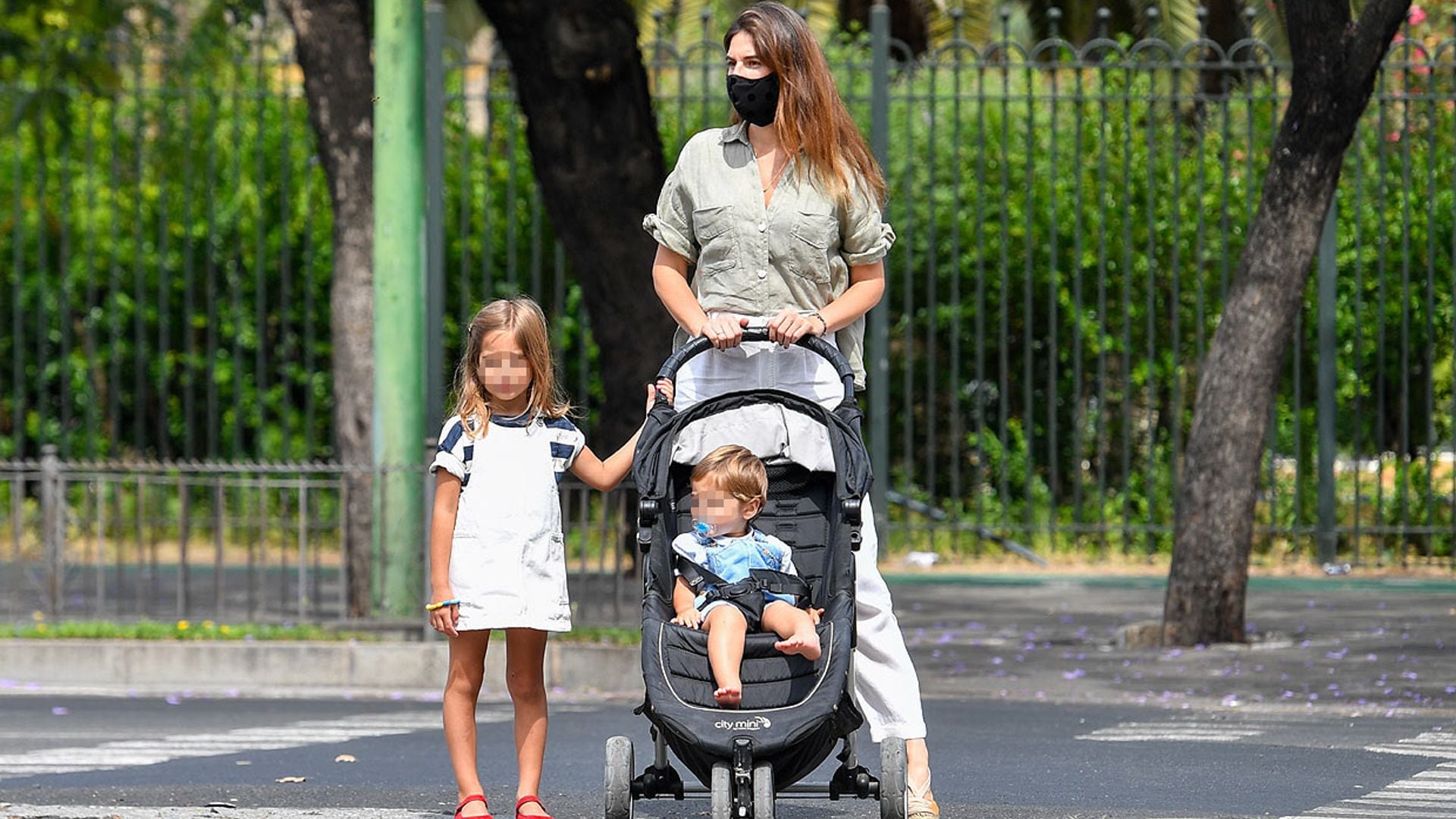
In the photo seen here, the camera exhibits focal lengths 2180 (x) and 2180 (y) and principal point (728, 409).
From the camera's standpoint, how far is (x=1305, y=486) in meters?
13.8

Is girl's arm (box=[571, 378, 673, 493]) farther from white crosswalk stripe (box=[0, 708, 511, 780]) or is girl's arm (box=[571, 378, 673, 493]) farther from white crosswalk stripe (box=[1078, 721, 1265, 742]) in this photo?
white crosswalk stripe (box=[1078, 721, 1265, 742])

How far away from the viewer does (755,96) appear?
17.5 feet

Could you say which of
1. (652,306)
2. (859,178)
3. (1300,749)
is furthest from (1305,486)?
(859,178)

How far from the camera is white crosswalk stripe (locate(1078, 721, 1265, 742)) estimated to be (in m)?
7.45

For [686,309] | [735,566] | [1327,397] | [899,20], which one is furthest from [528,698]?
[899,20]

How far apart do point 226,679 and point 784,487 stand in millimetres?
4994

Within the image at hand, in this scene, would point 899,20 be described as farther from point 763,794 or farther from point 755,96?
point 763,794

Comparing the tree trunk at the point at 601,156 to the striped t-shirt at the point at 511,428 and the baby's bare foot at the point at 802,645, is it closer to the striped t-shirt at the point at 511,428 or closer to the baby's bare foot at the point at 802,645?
the striped t-shirt at the point at 511,428

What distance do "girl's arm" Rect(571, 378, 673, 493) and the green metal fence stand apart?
6.74m

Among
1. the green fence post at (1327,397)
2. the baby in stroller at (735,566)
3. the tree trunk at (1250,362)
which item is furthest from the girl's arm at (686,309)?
the green fence post at (1327,397)

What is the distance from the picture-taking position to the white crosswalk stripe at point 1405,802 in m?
5.76

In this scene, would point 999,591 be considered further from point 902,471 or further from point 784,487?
point 784,487

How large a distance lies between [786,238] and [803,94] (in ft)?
1.17

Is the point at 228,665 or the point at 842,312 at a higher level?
the point at 842,312
